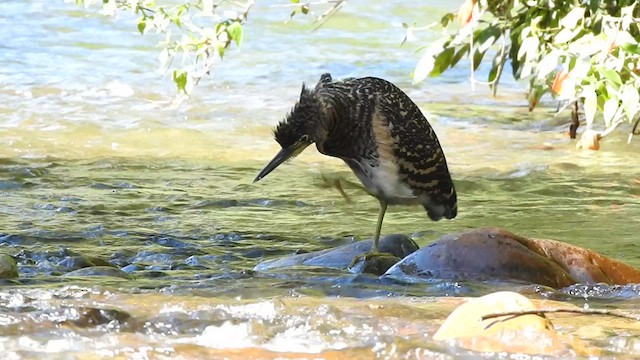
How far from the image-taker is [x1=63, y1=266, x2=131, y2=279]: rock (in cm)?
476

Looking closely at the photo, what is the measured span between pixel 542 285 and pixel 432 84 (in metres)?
8.01

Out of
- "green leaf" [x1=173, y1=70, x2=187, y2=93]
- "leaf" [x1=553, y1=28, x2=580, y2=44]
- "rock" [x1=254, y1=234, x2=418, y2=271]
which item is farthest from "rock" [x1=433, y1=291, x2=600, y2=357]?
"green leaf" [x1=173, y1=70, x2=187, y2=93]

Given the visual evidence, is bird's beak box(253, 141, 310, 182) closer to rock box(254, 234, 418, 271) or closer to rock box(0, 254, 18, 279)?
rock box(254, 234, 418, 271)

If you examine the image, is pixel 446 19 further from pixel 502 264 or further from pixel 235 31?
pixel 502 264

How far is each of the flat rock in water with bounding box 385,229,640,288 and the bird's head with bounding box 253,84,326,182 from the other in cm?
66

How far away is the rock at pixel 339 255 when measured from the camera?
204 inches

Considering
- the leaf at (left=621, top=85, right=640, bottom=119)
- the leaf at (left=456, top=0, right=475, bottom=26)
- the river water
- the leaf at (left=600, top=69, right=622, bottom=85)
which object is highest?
the leaf at (left=456, top=0, right=475, bottom=26)

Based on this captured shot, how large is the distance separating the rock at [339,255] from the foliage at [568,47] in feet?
4.46

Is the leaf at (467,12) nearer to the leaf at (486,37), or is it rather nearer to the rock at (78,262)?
the leaf at (486,37)

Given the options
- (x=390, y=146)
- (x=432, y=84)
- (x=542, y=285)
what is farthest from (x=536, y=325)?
(x=432, y=84)

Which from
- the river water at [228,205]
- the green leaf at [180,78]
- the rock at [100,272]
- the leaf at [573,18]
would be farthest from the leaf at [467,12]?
the rock at [100,272]

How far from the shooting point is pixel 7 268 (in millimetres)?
4602

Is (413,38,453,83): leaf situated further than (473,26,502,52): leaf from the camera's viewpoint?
No

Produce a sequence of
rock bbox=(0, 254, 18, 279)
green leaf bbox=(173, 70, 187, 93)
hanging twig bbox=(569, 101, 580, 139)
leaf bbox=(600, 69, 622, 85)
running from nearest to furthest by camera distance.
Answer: rock bbox=(0, 254, 18, 279)
leaf bbox=(600, 69, 622, 85)
green leaf bbox=(173, 70, 187, 93)
hanging twig bbox=(569, 101, 580, 139)
